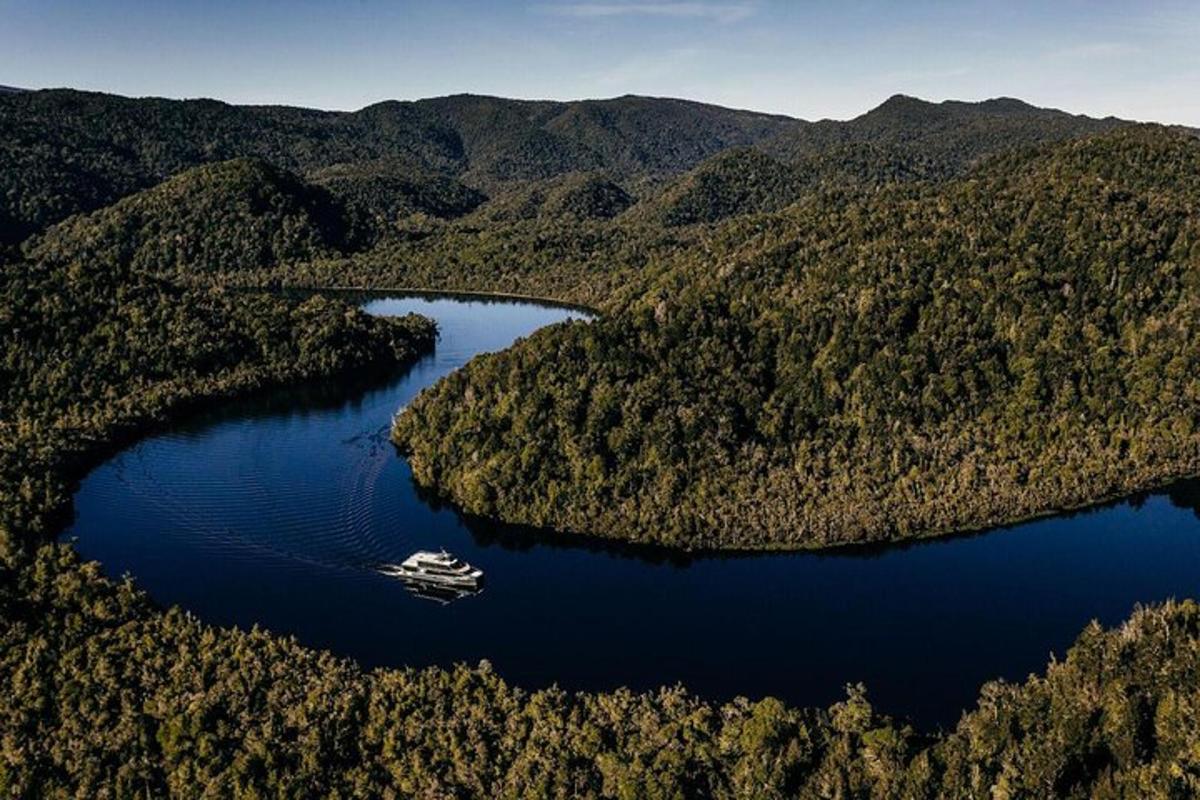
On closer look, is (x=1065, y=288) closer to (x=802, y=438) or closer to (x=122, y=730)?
(x=802, y=438)

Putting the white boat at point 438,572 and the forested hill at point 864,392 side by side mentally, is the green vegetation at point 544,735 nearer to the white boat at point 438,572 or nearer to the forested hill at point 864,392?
the white boat at point 438,572

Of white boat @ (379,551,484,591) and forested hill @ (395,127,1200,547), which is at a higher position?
forested hill @ (395,127,1200,547)

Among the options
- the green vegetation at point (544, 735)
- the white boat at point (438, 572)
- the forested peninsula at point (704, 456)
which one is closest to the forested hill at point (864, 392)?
the forested peninsula at point (704, 456)

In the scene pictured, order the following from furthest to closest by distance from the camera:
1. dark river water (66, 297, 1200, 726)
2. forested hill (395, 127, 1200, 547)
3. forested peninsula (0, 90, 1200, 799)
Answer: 1. forested hill (395, 127, 1200, 547)
2. dark river water (66, 297, 1200, 726)
3. forested peninsula (0, 90, 1200, 799)

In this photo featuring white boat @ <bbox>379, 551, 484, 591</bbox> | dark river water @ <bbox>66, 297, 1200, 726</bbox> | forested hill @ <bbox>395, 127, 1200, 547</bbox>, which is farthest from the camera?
forested hill @ <bbox>395, 127, 1200, 547</bbox>

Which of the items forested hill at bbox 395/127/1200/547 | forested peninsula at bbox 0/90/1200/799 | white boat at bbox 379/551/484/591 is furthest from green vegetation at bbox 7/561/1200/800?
forested hill at bbox 395/127/1200/547

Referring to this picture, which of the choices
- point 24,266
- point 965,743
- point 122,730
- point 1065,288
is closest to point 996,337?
point 1065,288

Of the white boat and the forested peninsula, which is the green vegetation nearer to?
the forested peninsula
